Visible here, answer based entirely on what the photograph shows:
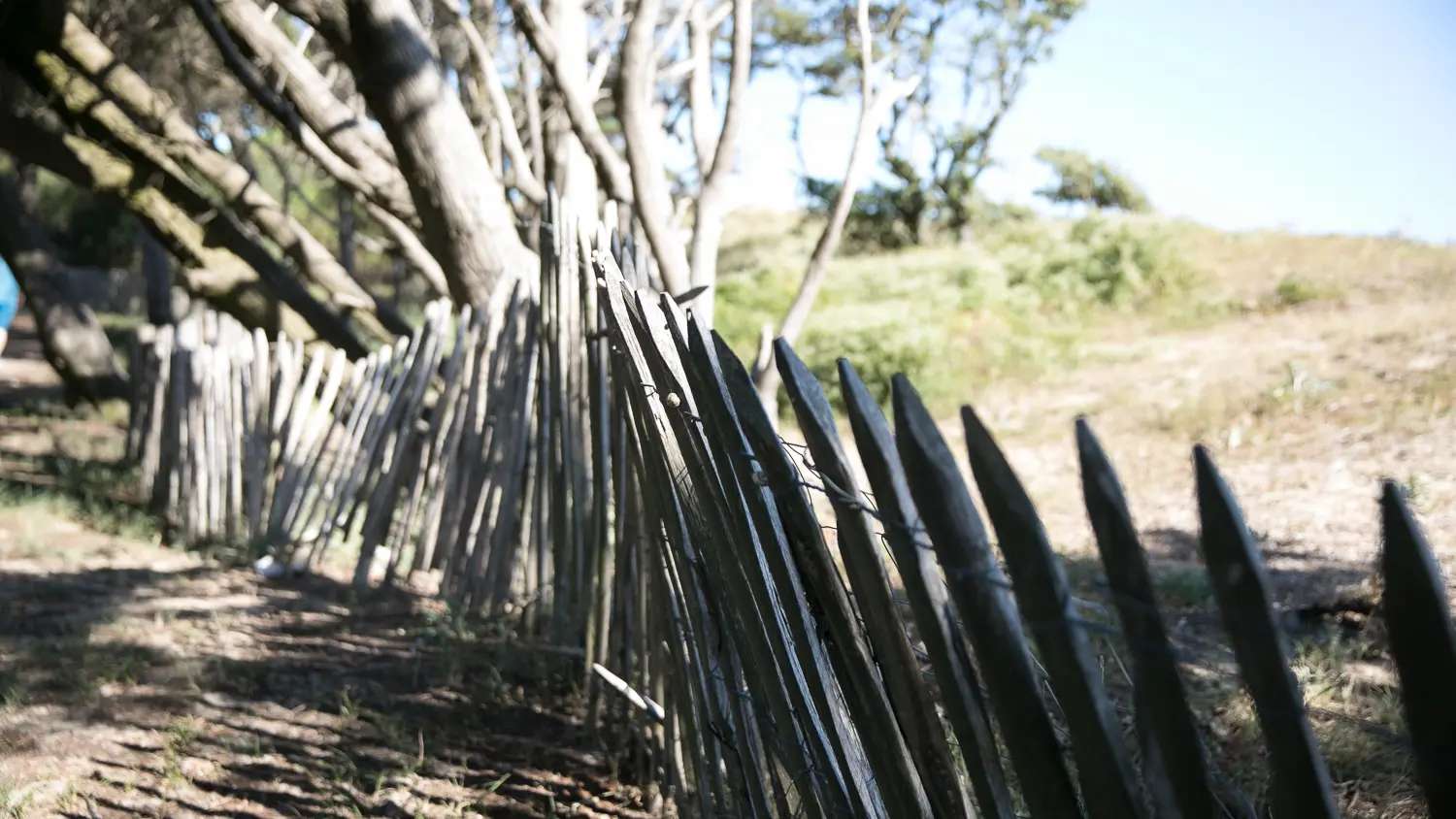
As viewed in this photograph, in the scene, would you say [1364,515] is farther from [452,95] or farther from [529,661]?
[452,95]

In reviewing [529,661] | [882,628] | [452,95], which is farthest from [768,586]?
[452,95]

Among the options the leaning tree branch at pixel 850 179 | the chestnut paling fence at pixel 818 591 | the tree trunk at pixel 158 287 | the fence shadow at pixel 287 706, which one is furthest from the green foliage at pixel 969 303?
the chestnut paling fence at pixel 818 591

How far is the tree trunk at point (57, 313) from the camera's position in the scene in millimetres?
9828

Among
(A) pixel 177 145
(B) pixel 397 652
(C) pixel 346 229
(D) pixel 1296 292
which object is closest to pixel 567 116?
(B) pixel 397 652

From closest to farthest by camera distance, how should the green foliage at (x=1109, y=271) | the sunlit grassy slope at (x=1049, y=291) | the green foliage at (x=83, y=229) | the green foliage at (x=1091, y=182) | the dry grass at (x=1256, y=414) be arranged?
the dry grass at (x=1256, y=414) < the sunlit grassy slope at (x=1049, y=291) < the green foliage at (x=1109, y=271) < the green foliage at (x=1091, y=182) < the green foliage at (x=83, y=229)

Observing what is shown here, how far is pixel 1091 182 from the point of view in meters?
26.6

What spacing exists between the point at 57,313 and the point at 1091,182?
75.2 feet

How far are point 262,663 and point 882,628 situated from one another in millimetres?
3533

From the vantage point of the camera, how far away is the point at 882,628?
52.6 inches

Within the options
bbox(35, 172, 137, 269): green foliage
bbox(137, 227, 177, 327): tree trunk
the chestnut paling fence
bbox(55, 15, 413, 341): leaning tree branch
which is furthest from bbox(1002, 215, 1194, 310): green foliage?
bbox(35, 172, 137, 269): green foliage

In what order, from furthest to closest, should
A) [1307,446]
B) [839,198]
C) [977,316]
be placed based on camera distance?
[977,316], [1307,446], [839,198]

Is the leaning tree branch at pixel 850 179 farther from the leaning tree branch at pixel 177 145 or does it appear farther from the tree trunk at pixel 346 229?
the tree trunk at pixel 346 229

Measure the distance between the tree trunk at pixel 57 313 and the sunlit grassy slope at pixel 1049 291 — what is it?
696 cm

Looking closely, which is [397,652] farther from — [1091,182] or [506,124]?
[1091,182]
